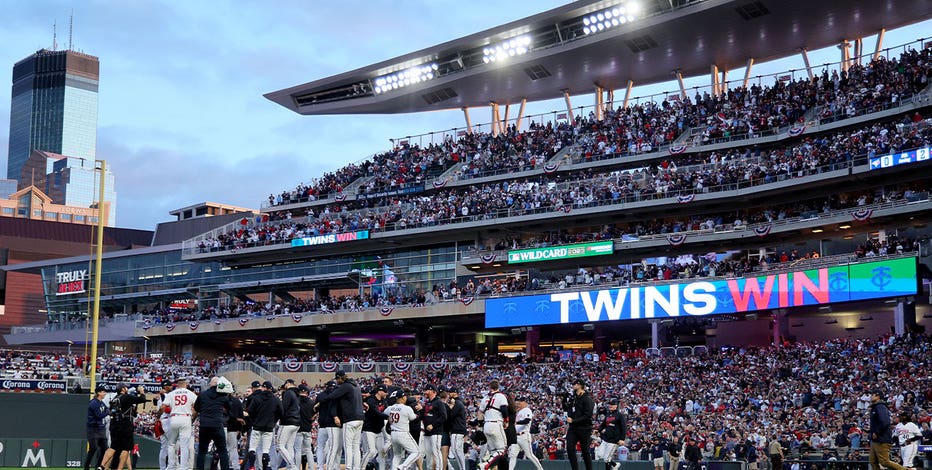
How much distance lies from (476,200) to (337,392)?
43.9 metres

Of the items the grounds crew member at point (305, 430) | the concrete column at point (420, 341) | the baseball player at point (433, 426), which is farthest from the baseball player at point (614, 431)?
the concrete column at point (420, 341)

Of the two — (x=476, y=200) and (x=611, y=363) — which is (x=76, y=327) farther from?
(x=611, y=363)

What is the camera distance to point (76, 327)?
78.9 metres

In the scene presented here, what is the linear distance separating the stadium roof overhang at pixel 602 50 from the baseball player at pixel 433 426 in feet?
130

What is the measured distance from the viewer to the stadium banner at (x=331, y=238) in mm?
67062

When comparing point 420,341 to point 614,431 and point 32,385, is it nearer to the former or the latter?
point 32,385

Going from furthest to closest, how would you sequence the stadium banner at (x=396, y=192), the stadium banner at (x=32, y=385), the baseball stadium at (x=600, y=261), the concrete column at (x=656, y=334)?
the stadium banner at (x=396, y=192) < the concrete column at (x=656, y=334) < the stadium banner at (x=32, y=385) < the baseball stadium at (x=600, y=261)

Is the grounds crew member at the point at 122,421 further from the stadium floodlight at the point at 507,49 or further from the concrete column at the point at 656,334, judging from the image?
the stadium floodlight at the point at 507,49

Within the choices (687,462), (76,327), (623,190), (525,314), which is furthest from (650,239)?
(76,327)

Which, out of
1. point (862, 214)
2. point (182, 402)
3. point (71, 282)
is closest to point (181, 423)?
point (182, 402)

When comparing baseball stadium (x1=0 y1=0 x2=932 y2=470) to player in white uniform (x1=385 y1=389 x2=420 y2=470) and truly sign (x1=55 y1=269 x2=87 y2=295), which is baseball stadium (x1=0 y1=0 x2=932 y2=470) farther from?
player in white uniform (x1=385 y1=389 x2=420 y2=470)

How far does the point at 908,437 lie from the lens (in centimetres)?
2214

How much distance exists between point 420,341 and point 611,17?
77.6 feet

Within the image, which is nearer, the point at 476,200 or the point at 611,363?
the point at 611,363
